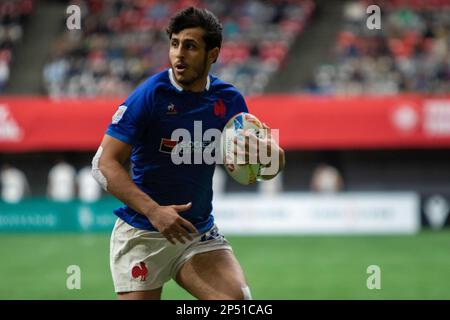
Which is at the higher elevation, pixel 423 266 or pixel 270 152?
pixel 270 152

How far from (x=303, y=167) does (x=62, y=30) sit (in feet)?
29.5

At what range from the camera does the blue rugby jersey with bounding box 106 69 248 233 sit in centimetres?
538

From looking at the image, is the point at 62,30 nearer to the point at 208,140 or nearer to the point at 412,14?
the point at 412,14

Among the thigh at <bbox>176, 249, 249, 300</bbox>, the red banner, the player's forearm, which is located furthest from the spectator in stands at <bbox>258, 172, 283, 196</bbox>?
the player's forearm

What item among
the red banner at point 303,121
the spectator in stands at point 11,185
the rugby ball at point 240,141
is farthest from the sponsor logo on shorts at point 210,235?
the spectator in stands at point 11,185

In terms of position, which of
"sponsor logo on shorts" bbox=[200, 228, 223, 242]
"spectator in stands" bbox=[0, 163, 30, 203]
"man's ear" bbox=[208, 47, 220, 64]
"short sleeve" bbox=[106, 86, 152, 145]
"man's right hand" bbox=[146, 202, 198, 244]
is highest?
"man's ear" bbox=[208, 47, 220, 64]

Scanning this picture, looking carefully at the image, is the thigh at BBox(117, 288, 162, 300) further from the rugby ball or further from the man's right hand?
the rugby ball

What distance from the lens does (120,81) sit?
22656mm

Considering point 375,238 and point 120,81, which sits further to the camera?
point 120,81

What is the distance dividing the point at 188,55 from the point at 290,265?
30.0 feet

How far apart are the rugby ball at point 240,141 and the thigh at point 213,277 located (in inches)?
21.9

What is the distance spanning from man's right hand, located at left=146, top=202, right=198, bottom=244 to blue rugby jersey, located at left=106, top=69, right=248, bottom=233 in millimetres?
514

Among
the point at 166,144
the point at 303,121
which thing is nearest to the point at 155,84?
the point at 166,144

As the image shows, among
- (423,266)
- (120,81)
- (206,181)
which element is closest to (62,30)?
(120,81)
